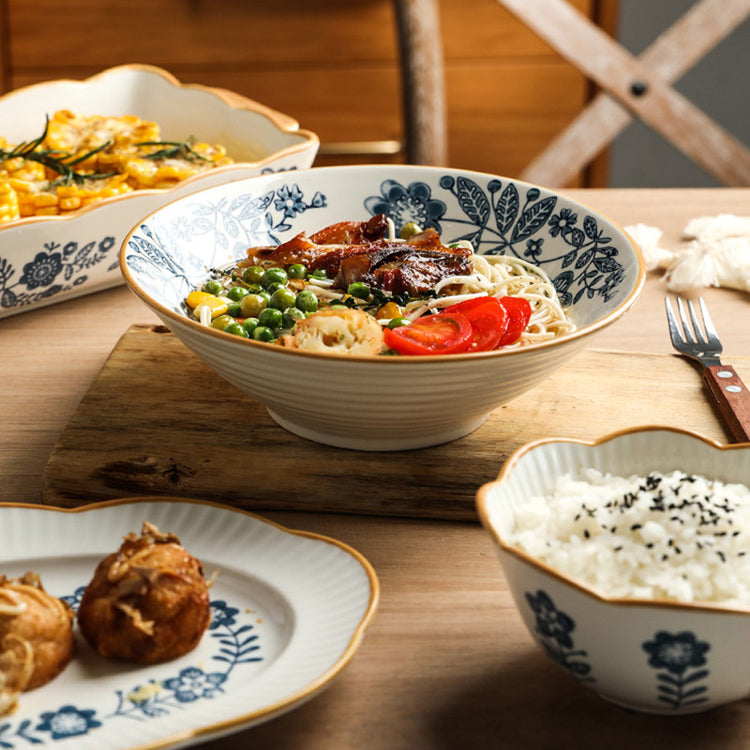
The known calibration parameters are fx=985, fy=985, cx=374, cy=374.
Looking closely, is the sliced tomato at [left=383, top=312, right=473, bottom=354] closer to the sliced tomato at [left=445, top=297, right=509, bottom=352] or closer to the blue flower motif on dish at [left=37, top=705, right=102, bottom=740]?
the sliced tomato at [left=445, top=297, right=509, bottom=352]

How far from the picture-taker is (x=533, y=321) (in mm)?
1438

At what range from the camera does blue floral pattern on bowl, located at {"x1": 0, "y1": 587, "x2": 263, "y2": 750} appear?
0.80 meters

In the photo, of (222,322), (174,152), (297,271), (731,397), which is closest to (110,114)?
(174,152)

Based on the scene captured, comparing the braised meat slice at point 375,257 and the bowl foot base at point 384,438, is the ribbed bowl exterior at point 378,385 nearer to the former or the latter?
the bowl foot base at point 384,438

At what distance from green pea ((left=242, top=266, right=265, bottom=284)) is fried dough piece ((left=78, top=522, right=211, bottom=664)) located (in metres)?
0.69

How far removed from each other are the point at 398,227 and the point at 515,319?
0.51 metres

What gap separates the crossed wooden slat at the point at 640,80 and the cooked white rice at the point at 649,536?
257 centimetres

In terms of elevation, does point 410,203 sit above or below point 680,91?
above

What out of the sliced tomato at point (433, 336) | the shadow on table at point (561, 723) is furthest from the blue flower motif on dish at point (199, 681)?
the sliced tomato at point (433, 336)

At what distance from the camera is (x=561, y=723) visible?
0.88 metres

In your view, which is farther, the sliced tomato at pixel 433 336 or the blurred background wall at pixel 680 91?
the blurred background wall at pixel 680 91

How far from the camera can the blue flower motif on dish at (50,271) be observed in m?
1.65

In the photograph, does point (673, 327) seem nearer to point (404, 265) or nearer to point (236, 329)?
point (404, 265)

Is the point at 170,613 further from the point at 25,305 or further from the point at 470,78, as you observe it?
the point at 470,78
